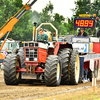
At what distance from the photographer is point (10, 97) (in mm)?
9578

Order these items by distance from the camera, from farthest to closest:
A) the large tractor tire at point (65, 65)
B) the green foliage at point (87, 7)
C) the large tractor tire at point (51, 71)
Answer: the green foliage at point (87, 7)
the large tractor tire at point (65, 65)
the large tractor tire at point (51, 71)

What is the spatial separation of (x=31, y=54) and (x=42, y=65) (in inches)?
36.1

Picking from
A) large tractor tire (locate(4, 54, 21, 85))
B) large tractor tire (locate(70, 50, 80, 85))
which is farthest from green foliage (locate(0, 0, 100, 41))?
large tractor tire (locate(4, 54, 21, 85))

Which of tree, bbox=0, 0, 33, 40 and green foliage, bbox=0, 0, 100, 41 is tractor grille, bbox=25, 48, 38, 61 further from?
tree, bbox=0, 0, 33, 40

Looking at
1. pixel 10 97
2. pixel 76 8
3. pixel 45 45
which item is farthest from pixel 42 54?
pixel 76 8

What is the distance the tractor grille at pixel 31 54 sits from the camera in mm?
13008

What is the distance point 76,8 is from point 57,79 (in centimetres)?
5086

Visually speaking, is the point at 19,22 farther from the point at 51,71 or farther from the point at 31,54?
the point at 51,71

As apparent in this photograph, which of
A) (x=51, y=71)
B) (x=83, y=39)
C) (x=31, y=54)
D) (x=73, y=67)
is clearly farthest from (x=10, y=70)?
(x=83, y=39)

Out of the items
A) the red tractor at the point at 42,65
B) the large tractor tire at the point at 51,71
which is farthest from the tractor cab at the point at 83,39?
the large tractor tire at the point at 51,71

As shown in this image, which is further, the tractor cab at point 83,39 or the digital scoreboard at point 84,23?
the digital scoreboard at point 84,23

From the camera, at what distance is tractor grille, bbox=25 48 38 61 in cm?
1301

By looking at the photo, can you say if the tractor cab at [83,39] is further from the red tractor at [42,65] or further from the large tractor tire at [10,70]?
the large tractor tire at [10,70]

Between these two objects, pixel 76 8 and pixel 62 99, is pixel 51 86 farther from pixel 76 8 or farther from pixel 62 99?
pixel 76 8
